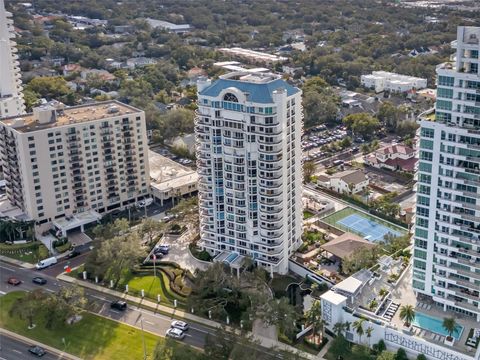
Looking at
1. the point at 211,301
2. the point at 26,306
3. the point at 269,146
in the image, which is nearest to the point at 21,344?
the point at 26,306

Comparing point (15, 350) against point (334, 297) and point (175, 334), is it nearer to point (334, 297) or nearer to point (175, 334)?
point (175, 334)

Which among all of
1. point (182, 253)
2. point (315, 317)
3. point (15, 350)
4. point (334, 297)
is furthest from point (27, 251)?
point (334, 297)

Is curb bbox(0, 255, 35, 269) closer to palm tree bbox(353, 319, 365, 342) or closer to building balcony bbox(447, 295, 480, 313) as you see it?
palm tree bbox(353, 319, 365, 342)

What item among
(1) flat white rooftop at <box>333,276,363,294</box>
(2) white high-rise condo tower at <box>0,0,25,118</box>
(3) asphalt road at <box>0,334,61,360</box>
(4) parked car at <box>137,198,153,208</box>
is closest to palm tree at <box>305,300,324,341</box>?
(1) flat white rooftop at <box>333,276,363,294</box>

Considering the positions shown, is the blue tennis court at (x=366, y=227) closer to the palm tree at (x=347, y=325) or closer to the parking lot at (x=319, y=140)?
the palm tree at (x=347, y=325)

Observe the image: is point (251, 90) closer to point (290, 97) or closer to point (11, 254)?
point (290, 97)

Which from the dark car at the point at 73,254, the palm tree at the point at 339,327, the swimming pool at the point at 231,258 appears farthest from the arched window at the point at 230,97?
the dark car at the point at 73,254
